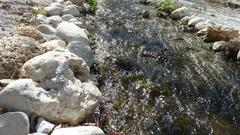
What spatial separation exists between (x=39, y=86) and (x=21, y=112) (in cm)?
122

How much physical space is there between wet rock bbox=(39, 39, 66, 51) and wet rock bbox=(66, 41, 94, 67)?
11.8 inches

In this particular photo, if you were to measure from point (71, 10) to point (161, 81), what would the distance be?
6847mm

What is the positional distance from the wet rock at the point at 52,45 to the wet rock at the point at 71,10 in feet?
15.3

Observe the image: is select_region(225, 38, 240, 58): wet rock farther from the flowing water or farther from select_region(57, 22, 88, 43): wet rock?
select_region(57, 22, 88, 43): wet rock

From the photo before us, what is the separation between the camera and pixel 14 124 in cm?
686

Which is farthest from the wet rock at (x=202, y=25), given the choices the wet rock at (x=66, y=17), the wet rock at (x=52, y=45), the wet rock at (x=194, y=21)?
the wet rock at (x=52, y=45)

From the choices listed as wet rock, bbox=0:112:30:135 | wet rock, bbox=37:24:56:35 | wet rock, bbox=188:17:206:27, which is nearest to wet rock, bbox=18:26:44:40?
wet rock, bbox=37:24:56:35

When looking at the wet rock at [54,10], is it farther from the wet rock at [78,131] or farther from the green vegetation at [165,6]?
the wet rock at [78,131]

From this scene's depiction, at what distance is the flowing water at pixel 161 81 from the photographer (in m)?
8.72

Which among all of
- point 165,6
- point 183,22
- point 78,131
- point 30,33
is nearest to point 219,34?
point 183,22

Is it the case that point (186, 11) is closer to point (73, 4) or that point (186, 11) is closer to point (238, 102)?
point (73, 4)

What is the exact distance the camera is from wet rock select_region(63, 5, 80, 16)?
1585 centimetres

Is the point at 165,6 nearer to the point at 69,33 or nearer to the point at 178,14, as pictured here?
the point at 178,14

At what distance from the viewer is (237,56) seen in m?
14.1
